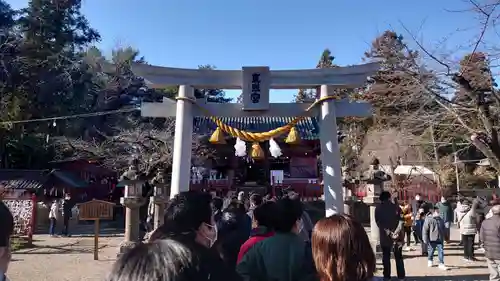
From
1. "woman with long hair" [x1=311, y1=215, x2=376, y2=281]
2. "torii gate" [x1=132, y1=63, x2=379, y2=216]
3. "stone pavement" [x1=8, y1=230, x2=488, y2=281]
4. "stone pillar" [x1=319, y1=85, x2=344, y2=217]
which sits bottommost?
"stone pavement" [x1=8, y1=230, x2=488, y2=281]

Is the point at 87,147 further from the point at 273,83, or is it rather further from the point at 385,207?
the point at 385,207

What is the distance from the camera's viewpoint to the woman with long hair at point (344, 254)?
183cm

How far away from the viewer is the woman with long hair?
6.01ft

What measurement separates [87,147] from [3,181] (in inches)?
159

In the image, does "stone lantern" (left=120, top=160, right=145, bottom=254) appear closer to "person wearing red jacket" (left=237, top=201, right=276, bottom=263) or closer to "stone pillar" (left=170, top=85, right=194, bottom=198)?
"stone pillar" (left=170, top=85, right=194, bottom=198)

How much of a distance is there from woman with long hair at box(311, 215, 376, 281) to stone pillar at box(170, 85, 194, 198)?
595 cm

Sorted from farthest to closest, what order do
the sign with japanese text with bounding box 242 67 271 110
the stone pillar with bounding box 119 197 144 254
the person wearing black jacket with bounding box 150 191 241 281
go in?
1. the stone pillar with bounding box 119 197 144 254
2. the sign with japanese text with bounding box 242 67 271 110
3. the person wearing black jacket with bounding box 150 191 241 281

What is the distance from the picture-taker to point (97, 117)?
2369cm

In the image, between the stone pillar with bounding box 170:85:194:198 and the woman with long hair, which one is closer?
the woman with long hair

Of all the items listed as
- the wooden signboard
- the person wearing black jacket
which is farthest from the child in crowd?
the wooden signboard

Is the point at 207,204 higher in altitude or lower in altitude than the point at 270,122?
lower

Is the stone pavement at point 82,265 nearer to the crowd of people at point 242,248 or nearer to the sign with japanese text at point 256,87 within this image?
the sign with japanese text at point 256,87

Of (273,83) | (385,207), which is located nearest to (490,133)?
(385,207)

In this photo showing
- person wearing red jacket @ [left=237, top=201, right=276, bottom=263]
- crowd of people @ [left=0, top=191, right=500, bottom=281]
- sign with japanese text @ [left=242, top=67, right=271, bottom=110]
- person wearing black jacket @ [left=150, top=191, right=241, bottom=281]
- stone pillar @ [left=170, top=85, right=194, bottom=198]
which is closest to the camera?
crowd of people @ [left=0, top=191, right=500, bottom=281]
